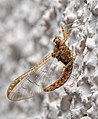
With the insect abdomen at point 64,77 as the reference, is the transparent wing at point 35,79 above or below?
above

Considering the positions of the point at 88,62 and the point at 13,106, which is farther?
the point at 13,106

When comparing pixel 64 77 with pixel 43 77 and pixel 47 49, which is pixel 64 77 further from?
pixel 47 49

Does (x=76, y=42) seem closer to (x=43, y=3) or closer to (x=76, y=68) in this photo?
(x=76, y=68)

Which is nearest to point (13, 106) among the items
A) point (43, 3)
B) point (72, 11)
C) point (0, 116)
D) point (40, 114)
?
point (0, 116)

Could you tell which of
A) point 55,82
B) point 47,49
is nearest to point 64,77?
point 55,82
